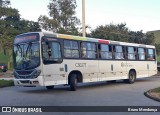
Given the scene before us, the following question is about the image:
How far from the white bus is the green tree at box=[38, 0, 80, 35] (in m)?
31.3

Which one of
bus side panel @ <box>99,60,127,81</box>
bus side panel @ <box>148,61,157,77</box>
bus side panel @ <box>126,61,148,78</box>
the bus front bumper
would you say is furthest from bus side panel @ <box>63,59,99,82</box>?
bus side panel @ <box>148,61,157,77</box>

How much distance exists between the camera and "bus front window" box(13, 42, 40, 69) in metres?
17.5

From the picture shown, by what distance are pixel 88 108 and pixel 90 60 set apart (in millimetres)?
8635

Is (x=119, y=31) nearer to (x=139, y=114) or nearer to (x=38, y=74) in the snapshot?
(x=38, y=74)

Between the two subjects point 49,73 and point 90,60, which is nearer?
point 49,73

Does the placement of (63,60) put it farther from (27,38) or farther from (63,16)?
(63,16)

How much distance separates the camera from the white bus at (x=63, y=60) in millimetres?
17516

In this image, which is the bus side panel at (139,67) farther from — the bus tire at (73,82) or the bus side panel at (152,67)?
the bus tire at (73,82)

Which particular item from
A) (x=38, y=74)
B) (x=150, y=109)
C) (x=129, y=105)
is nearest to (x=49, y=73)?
(x=38, y=74)

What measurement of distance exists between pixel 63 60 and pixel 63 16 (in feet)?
125

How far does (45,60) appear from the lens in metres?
17.5

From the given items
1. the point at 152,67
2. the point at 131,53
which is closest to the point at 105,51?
the point at 131,53

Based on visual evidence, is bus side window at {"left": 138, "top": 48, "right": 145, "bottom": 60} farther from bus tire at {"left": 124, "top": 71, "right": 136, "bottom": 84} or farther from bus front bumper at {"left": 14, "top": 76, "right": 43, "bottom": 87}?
bus front bumper at {"left": 14, "top": 76, "right": 43, "bottom": 87}

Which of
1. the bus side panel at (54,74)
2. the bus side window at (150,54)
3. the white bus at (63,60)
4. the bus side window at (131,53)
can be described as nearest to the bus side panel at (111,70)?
the white bus at (63,60)
